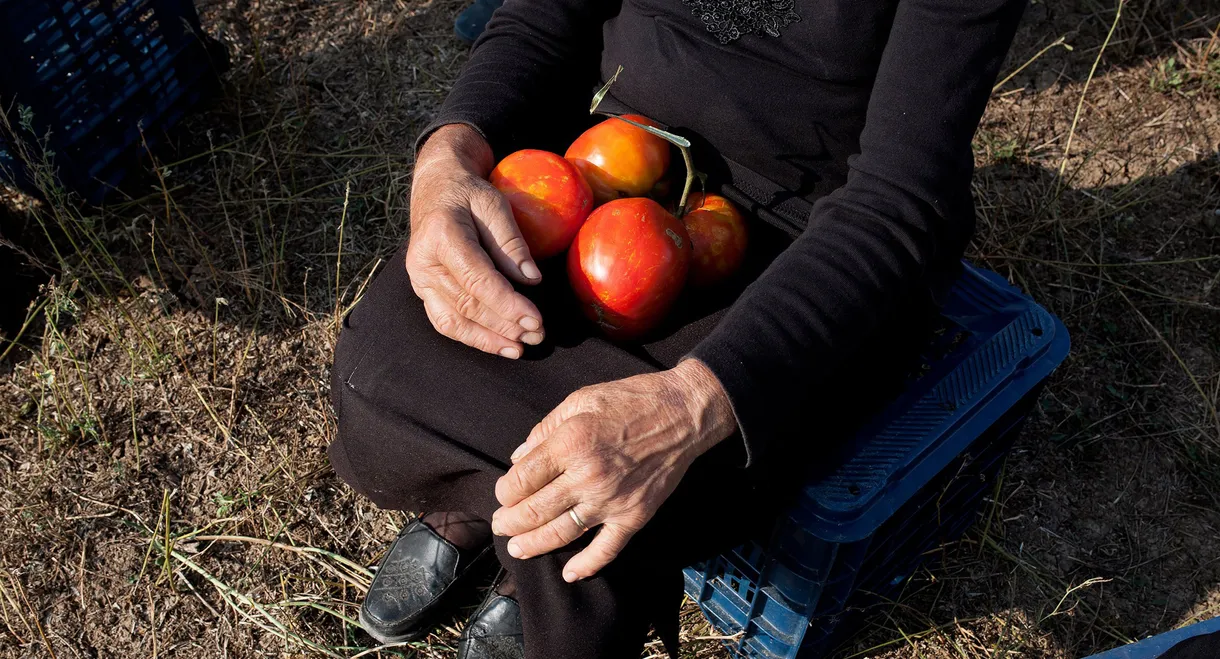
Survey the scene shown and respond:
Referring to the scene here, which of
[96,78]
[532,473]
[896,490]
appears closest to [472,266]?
[532,473]

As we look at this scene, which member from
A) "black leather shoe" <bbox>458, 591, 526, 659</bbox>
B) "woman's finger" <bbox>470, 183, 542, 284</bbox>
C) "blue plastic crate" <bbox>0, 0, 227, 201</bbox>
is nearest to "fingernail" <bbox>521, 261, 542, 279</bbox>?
"woman's finger" <bbox>470, 183, 542, 284</bbox>

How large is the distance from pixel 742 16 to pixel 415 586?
1.44 m

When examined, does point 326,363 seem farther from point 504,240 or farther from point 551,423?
point 551,423

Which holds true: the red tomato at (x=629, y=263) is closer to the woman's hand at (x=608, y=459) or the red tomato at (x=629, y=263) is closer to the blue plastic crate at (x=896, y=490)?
the woman's hand at (x=608, y=459)

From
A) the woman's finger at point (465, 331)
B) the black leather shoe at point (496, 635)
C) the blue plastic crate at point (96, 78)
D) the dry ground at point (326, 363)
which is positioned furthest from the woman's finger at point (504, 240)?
the blue plastic crate at point (96, 78)

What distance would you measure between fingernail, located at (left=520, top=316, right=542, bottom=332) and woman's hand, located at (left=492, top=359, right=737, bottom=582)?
0.15 meters

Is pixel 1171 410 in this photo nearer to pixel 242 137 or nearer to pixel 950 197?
pixel 950 197

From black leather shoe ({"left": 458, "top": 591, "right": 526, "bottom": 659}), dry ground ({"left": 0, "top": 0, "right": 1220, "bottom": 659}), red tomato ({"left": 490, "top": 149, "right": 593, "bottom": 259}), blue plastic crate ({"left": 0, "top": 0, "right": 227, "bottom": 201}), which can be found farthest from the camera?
blue plastic crate ({"left": 0, "top": 0, "right": 227, "bottom": 201})

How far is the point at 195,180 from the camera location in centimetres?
304

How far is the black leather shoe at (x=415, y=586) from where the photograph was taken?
2104 mm

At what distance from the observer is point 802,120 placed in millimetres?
1685

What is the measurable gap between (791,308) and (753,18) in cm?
56

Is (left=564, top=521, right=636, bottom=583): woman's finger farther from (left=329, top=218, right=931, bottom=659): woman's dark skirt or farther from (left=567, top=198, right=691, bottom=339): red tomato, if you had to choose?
(left=567, top=198, right=691, bottom=339): red tomato

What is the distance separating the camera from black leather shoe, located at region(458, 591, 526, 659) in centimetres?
202
